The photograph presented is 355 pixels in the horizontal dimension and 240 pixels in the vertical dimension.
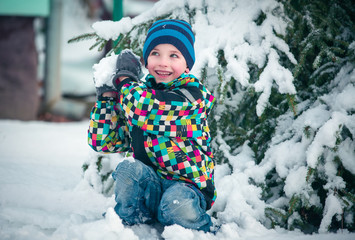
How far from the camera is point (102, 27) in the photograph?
2.12 metres

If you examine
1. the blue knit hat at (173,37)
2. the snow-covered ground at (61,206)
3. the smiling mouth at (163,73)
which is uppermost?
the blue knit hat at (173,37)

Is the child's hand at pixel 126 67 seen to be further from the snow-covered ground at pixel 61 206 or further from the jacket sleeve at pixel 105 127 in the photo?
the snow-covered ground at pixel 61 206

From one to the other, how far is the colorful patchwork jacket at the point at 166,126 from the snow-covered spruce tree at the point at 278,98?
0.90 ft

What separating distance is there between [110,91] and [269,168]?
42.5 inches

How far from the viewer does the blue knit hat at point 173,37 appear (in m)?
1.74

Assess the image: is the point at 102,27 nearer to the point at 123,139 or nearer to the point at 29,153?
the point at 123,139

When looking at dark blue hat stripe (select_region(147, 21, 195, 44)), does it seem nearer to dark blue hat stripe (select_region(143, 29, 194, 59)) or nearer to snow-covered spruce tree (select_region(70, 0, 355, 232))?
dark blue hat stripe (select_region(143, 29, 194, 59))

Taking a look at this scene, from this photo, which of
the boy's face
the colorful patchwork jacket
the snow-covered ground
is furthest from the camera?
the boy's face

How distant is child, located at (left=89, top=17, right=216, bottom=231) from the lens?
5.28 ft

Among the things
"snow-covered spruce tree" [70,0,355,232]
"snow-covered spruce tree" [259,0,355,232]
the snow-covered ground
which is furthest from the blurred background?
"snow-covered spruce tree" [259,0,355,232]

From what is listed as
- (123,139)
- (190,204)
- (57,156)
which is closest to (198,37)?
(123,139)

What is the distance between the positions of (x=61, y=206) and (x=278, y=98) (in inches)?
63.9

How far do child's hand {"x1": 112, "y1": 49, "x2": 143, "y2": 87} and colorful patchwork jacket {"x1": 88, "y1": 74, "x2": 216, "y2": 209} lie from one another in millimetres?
41

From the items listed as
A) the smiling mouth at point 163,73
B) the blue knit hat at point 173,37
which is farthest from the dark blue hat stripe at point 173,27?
the smiling mouth at point 163,73
